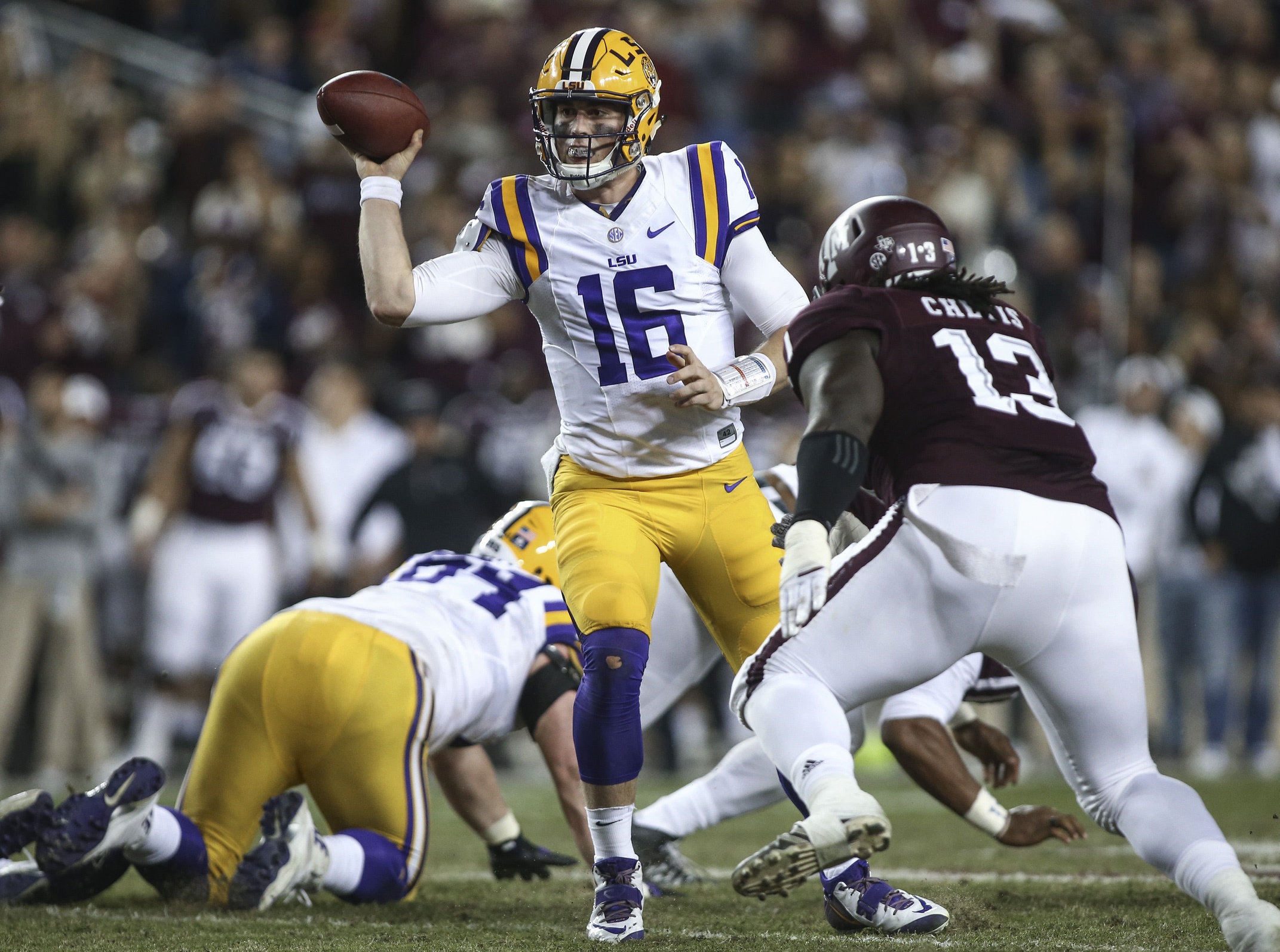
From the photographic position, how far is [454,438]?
8453mm

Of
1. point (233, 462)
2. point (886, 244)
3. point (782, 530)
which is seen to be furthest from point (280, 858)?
point (233, 462)

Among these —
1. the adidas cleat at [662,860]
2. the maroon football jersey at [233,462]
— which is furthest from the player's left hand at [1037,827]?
the maroon football jersey at [233,462]

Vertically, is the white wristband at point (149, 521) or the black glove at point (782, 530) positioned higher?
the black glove at point (782, 530)

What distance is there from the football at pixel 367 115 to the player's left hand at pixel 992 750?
218 centimetres

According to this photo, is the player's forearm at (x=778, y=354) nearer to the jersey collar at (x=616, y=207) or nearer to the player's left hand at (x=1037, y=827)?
the jersey collar at (x=616, y=207)

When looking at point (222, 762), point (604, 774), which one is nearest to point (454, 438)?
point (222, 762)

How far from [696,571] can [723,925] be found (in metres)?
0.83

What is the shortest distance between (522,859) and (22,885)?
1.37 m

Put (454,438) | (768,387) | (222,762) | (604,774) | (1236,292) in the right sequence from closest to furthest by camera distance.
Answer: (604,774) < (768,387) < (222,762) < (454,438) < (1236,292)

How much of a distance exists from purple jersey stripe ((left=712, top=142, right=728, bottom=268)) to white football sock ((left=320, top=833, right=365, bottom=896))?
166 cm

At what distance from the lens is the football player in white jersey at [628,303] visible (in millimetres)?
3600

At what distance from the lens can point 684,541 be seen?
3.67m

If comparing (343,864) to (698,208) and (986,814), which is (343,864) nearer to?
(986,814)

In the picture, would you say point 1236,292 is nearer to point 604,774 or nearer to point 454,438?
point 454,438
